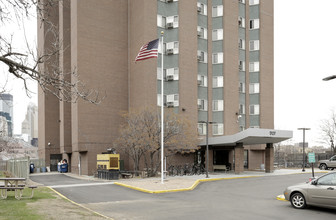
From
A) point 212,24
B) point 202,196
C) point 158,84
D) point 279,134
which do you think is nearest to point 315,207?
point 202,196

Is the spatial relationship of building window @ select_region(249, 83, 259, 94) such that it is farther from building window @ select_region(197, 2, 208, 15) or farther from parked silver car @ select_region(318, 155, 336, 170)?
parked silver car @ select_region(318, 155, 336, 170)

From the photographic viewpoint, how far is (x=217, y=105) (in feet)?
140

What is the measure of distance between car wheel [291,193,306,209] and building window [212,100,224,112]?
28.6m

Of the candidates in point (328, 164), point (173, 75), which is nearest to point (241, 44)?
point (173, 75)

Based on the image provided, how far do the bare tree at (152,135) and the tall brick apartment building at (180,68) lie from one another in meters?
3.55

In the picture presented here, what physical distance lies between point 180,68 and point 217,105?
270 inches

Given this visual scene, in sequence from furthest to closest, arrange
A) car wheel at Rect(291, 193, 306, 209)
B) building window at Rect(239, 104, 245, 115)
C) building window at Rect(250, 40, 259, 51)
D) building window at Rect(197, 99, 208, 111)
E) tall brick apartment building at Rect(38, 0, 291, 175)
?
building window at Rect(250, 40, 259, 51) < building window at Rect(239, 104, 245, 115) < building window at Rect(197, 99, 208, 111) < tall brick apartment building at Rect(38, 0, 291, 175) < car wheel at Rect(291, 193, 306, 209)

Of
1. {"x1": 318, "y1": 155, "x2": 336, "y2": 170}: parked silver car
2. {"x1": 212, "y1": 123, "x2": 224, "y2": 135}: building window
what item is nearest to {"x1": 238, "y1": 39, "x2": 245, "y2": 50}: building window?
{"x1": 212, "y1": 123, "x2": 224, "y2": 135}: building window

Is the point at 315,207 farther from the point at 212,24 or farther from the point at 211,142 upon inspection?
the point at 212,24

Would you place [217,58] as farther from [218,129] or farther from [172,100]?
[218,129]

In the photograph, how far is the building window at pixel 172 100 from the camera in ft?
131

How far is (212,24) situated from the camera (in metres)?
43.3

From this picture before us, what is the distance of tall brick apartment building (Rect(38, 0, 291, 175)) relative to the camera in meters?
38.0

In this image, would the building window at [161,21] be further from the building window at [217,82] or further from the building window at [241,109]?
the building window at [241,109]
